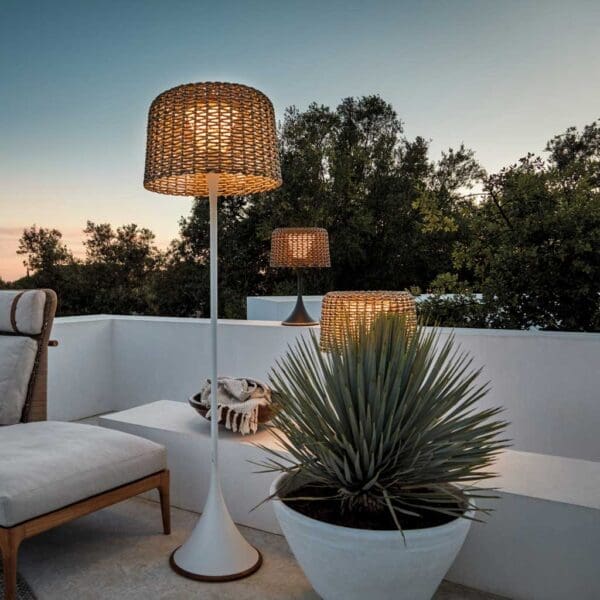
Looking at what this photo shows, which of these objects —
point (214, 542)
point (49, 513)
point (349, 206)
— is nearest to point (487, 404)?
point (214, 542)

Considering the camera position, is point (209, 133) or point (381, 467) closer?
point (381, 467)

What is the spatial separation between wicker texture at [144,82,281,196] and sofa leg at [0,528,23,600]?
1.18m

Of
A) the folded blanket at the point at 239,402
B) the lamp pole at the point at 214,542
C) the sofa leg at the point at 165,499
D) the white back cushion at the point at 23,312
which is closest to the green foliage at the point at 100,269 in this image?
the white back cushion at the point at 23,312

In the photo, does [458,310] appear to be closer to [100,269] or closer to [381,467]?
[381,467]

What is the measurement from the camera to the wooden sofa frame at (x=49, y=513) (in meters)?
1.74

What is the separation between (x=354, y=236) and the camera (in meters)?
11.2

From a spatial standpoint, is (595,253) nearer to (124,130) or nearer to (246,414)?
(246,414)

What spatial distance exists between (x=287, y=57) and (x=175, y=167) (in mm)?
6448

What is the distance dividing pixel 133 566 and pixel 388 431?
122 centimetres

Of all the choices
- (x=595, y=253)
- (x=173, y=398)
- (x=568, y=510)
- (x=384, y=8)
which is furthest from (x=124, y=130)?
(x=568, y=510)

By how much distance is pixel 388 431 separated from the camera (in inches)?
56.6

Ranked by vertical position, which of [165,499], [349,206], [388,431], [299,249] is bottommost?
[165,499]

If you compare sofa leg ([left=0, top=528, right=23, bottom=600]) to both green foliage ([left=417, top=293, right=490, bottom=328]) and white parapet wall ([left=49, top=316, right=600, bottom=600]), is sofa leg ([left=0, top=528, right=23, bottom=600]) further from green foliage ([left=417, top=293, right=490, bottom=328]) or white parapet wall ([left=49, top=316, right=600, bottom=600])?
green foliage ([left=417, top=293, right=490, bottom=328])

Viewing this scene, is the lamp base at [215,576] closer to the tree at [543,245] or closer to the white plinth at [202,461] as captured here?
the white plinth at [202,461]
